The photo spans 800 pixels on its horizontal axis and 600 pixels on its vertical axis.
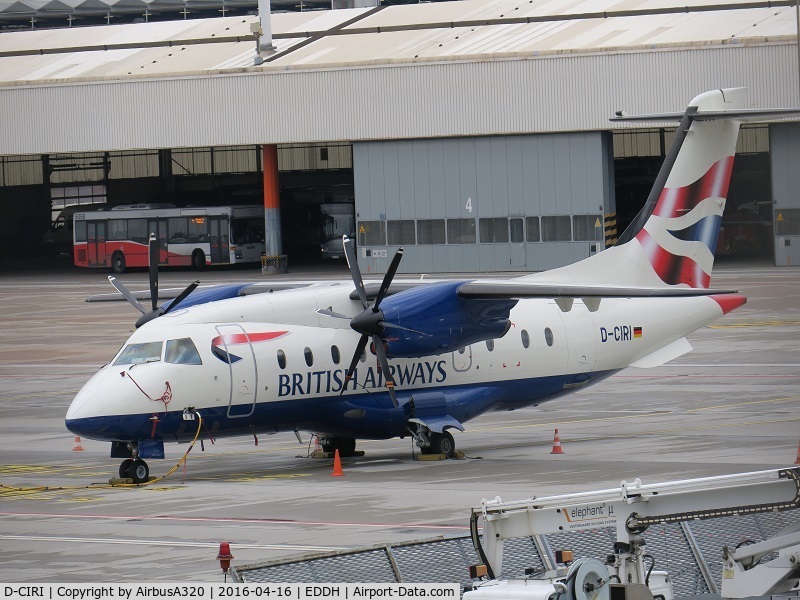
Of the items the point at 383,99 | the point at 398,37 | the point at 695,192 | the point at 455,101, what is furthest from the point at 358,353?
the point at 398,37

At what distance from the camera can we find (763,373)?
1420 inches

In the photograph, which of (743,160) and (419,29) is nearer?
(419,29)

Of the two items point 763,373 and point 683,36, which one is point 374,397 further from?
point 683,36

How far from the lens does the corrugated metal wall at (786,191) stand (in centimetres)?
6606

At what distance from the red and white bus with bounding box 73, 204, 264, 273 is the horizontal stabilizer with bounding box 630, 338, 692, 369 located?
53.3 metres

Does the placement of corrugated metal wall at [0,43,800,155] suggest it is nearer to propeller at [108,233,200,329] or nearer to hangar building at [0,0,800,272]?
hangar building at [0,0,800,272]

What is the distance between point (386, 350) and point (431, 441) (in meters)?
2.26

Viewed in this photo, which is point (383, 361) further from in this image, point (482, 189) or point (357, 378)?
point (482, 189)

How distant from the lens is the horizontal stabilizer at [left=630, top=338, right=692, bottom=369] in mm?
28125

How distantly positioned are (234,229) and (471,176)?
16.5 m

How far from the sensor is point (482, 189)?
230ft

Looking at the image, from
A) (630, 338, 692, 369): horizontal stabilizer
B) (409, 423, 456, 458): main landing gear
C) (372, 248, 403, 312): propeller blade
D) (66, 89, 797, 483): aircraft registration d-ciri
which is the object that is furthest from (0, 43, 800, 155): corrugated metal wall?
(372, 248, 403, 312): propeller blade

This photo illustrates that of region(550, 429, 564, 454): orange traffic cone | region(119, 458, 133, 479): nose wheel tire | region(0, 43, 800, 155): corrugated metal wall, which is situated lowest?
region(550, 429, 564, 454): orange traffic cone

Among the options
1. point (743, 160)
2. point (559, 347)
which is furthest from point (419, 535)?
point (743, 160)
